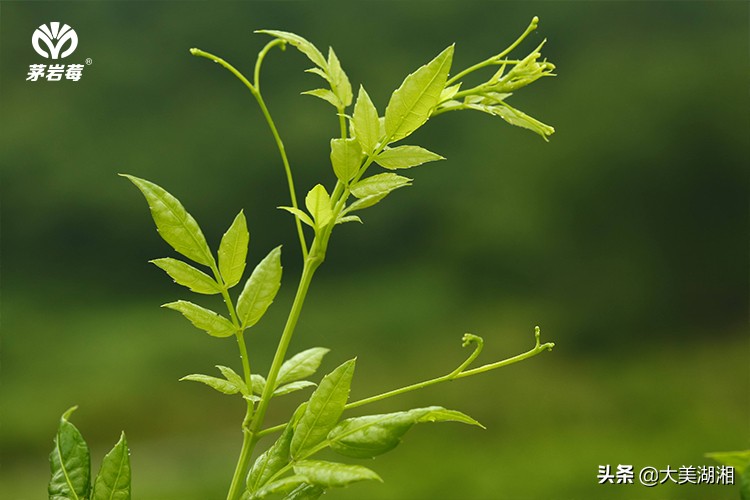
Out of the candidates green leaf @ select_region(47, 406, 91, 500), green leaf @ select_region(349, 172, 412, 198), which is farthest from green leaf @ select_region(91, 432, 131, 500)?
green leaf @ select_region(349, 172, 412, 198)

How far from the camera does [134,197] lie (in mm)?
2092

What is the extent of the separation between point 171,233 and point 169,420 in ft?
5.87

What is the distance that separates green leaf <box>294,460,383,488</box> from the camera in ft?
0.73

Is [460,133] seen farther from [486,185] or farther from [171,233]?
[171,233]

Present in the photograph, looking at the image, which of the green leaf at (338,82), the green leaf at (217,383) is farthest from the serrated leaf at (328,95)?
the green leaf at (217,383)

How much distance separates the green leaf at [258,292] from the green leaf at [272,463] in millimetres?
42

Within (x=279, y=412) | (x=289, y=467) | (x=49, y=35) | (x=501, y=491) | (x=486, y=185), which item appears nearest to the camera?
(x=289, y=467)

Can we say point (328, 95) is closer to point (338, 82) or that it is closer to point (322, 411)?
point (338, 82)

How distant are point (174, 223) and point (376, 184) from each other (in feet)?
0.23

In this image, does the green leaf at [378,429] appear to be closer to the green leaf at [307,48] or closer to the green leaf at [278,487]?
the green leaf at [278,487]

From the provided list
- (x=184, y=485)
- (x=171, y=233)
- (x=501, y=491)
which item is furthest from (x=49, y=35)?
(x=501, y=491)

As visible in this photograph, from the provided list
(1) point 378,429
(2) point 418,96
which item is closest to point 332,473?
(1) point 378,429

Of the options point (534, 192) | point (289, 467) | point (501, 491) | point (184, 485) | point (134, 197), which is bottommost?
point (289, 467)

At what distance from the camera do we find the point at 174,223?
0.27m
